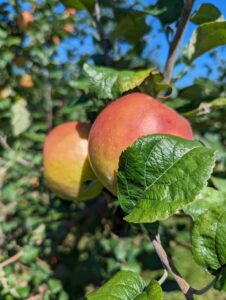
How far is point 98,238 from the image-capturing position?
5.43 feet

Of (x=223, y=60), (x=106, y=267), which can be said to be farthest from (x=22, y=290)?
(x=223, y=60)

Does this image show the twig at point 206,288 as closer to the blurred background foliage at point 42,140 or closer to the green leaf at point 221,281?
the green leaf at point 221,281

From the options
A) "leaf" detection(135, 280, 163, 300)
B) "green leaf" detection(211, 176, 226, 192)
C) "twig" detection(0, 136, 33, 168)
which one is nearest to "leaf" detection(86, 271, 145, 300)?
"leaf" detection(135, 280, 163, 300)

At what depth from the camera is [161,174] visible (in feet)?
1.89

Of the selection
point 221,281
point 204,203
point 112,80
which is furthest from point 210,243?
point 112,80

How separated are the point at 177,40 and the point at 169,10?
15 cm

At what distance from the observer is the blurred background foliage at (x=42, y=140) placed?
1.14 m

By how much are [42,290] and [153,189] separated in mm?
807

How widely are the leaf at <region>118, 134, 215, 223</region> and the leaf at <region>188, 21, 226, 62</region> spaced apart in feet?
1.30

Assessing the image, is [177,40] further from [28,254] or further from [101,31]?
[28,254]

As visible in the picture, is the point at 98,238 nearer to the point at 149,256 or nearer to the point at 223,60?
the point at 149,256

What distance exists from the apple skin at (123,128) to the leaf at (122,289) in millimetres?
173

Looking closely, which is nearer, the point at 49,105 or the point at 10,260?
the point at 10,260

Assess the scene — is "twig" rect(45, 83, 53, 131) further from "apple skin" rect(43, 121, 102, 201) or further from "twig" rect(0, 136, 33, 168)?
"apple skin" rect(43, 121, 102, 201)
